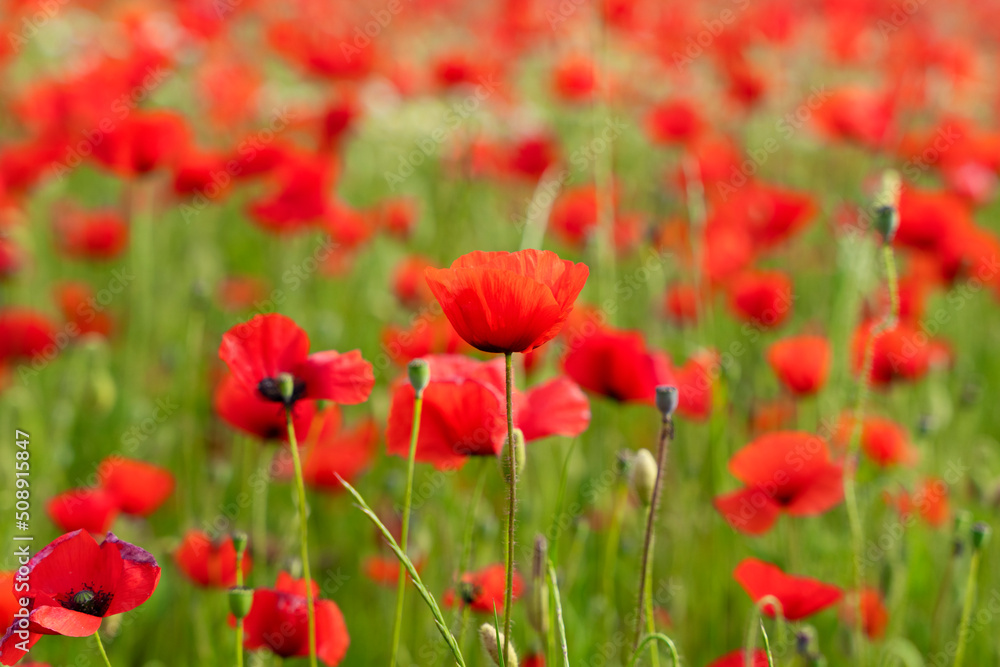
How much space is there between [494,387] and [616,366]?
0.36 m

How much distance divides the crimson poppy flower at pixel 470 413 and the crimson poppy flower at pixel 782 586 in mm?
276

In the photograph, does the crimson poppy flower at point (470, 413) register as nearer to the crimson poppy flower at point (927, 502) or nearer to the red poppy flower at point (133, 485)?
the red poppy flower at point (133, 485)

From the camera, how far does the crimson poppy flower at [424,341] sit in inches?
59.4

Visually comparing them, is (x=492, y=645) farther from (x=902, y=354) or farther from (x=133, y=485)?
(x=902, y=354)

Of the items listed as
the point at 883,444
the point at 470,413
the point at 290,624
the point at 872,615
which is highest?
the point at 470,413

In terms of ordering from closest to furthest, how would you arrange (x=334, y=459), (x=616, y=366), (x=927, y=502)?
1. (x=616, y=366)
2. (x=334, y=459)
3. (x=927, y=502)

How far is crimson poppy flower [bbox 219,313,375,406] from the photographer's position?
3.45 feet

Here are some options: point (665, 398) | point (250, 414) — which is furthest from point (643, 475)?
point (250, 414)

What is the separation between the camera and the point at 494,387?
1.13 meters

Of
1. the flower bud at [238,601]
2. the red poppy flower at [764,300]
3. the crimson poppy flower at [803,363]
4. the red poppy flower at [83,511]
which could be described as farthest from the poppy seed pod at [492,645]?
the red poppy flower at [764,300]

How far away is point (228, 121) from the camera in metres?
3.51

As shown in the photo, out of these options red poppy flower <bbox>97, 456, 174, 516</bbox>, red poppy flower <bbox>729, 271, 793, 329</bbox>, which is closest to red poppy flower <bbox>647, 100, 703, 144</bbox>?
red poppy flower <bbox>729, 271, 793, 329</bbox>

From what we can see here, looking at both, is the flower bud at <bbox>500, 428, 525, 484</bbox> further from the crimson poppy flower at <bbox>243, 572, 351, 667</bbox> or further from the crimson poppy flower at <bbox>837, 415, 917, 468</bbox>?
the crimson poppy flower at <bbox>837, 415, 917, 468</bbox>

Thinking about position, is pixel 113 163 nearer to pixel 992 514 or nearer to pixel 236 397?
pixel 236 397
